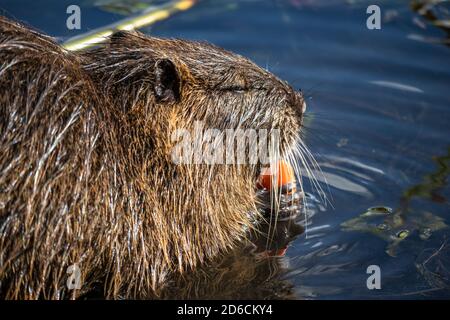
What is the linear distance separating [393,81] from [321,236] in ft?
6.31

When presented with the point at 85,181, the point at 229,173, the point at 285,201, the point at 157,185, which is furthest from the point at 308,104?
the point at 85,181

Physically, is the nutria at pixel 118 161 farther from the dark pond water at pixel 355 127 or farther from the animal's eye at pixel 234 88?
the dark pond water at pixel 355 127

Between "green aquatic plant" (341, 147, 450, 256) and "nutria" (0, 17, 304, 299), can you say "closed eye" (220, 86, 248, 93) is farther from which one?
"green aquatic plant" (341, 147, 450, 256)

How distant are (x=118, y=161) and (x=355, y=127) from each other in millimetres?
2242

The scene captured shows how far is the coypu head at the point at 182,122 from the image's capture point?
415 centimetres

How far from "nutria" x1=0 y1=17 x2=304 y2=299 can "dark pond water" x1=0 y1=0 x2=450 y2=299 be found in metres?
0.35

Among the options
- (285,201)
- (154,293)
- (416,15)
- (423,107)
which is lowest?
(154,293)

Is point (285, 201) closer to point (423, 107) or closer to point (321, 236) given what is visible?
point (321, 236)

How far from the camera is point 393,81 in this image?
6.33 metres

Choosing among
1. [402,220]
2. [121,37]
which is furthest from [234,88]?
[402,220]

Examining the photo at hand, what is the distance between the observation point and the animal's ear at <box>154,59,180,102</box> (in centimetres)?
416

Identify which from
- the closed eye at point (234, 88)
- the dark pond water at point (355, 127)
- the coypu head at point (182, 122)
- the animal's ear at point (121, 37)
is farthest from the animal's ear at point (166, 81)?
the dark pond water at point (355, 127)

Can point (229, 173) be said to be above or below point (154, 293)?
above

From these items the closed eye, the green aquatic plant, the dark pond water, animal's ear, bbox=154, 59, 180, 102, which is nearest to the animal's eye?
the closed eye
